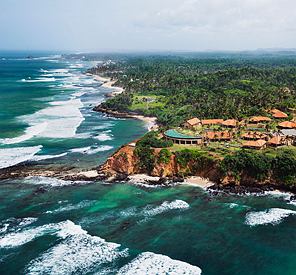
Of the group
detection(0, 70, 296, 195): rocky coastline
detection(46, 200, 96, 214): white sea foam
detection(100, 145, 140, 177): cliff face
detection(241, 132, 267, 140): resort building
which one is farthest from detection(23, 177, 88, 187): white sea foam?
detection(241, 132, 267, 140): resort building

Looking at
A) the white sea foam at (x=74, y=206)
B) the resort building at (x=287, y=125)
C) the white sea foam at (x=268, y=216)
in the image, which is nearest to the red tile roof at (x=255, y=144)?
the resort building at (x=287, y=125)

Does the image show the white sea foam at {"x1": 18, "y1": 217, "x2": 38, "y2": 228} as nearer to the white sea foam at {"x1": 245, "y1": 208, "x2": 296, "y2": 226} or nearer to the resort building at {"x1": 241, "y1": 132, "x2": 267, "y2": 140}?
the white sea foam at {"x1": 245, "y1": 208, "x2": 296, "y2": 226}

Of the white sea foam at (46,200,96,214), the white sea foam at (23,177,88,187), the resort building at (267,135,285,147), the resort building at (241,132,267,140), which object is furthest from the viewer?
the resort building at (241,132,267,140)

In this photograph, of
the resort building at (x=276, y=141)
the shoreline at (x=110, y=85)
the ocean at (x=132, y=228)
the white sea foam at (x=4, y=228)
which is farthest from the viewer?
the shoreline at (x=110, y=85)

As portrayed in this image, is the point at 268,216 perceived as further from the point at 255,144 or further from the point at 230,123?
the point at 230,123

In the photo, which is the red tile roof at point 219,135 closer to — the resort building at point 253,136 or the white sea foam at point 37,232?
the resort building at point 253,136

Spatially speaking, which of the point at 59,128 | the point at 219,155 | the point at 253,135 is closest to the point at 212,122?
the point at 253,135

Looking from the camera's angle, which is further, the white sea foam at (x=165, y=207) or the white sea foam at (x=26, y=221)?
the white sea foam at (x=165, y=207)

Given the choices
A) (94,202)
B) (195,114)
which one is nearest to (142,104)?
(195,114)
